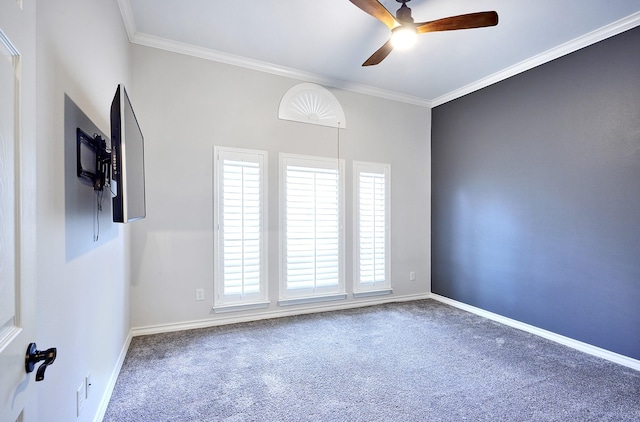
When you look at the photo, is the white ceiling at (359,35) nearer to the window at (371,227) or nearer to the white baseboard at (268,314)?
the window at (371,227)

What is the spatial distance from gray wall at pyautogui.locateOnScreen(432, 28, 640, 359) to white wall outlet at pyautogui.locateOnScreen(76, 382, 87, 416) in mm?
3940

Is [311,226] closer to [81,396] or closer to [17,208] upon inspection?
[81,396]

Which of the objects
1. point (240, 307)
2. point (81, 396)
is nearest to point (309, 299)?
point (240, 307)

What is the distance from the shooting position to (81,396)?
160 centimetres

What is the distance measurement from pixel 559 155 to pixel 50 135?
4.01 m

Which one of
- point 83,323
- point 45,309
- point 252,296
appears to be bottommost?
point 252,296

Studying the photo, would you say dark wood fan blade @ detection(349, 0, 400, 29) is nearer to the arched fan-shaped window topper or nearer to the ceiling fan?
the ceiling fan

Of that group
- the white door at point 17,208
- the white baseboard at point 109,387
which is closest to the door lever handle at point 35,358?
the white door at point 17,208

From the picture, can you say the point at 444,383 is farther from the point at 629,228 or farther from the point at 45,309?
the point at 45,309

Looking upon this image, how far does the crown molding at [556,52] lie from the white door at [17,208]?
4.02 metres

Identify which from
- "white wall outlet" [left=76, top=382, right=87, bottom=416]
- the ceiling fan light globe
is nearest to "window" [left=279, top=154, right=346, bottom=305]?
the ceiling fan light globe

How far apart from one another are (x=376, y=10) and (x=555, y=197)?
2588 millimetres

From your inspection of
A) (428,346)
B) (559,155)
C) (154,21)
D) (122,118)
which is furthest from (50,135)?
(559,155)

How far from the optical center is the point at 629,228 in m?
2.71
